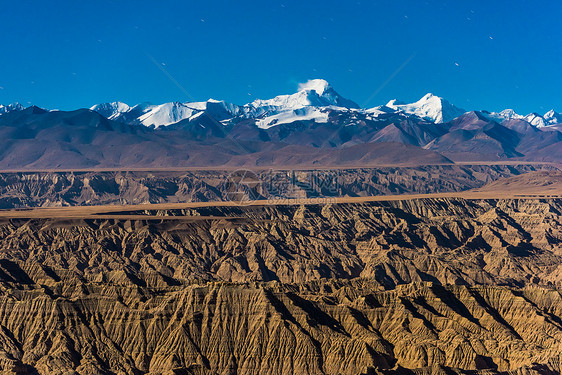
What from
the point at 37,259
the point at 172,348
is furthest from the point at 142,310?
the point at 37,259

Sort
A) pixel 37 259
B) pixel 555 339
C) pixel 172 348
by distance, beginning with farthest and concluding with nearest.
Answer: pixel 37 259
pixel 555 339
pixel 172 348

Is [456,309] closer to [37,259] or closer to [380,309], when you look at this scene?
[380,309]

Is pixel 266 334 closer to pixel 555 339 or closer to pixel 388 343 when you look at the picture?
pixel 388 343

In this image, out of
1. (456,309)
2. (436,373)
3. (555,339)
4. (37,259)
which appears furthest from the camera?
(37,259)

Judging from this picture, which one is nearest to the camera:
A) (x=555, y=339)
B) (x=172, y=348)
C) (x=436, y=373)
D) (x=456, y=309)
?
(x=436, y=373)

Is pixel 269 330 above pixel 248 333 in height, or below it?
above

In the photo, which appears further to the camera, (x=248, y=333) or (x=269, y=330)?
(x=248, y=333)

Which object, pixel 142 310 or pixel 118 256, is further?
pixel 118 256

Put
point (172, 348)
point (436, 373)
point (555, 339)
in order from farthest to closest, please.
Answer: point (555, 339), point (172, 348), point (436, 373)

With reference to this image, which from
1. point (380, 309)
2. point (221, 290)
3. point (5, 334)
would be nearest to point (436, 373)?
point (380, 309)
